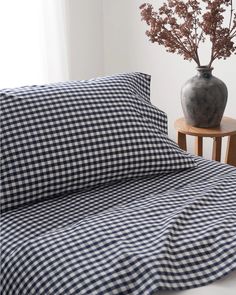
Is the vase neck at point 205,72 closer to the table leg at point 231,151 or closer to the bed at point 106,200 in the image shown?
the table leg at point 231,151

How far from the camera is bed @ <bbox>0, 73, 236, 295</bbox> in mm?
847

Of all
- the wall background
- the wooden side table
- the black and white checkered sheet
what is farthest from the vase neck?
the black and white checkered sheet

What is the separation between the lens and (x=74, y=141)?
1199 millimetres

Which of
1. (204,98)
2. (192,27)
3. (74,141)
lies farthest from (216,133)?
(74,141)

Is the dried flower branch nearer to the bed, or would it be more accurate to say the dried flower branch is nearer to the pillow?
the bed

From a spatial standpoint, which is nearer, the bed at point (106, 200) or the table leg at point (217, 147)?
the bed at point (106, 200)

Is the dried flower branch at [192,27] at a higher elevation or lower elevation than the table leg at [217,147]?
higher

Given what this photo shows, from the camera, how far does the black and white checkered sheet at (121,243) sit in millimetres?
827

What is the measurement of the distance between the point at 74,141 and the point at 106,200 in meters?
0.17

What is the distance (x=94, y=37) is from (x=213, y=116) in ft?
3.50

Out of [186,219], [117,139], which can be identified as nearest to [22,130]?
[117,139]

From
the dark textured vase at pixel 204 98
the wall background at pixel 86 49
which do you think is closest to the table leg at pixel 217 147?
the dark textured vase at pixel 204 98

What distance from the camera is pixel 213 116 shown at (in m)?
1.88

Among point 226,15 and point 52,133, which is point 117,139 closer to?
point 52,133
